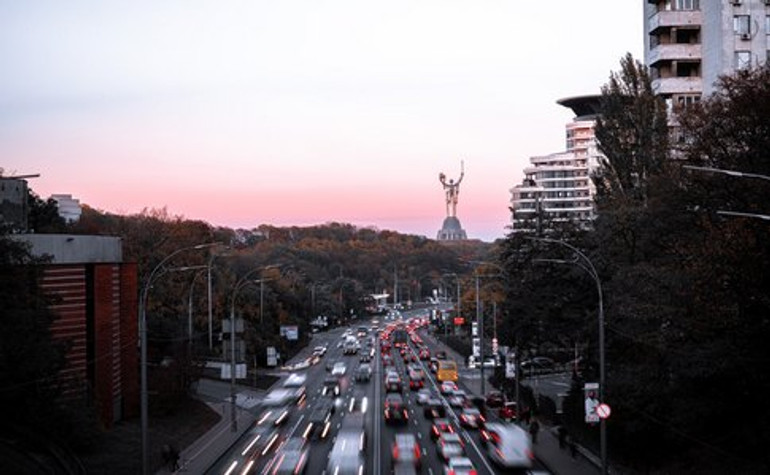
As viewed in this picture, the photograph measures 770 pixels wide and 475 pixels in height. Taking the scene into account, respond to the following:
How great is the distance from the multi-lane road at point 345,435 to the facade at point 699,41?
21720 millimetres

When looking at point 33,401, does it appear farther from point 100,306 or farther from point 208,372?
point 208,372

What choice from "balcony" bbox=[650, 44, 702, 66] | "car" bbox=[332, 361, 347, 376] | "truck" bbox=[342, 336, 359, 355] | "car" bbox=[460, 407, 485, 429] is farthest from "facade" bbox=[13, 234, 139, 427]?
"truck" bbox=[342, 336, 359, 355]

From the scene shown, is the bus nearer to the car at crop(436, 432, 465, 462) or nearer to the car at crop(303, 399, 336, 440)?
the car at crop(303, 399, 336, 440)

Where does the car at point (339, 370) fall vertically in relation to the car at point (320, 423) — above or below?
below

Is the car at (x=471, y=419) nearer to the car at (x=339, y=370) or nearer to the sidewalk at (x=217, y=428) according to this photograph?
the sidewalk at (x=217, y=428)

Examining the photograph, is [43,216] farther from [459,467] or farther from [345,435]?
[459,467]

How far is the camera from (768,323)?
27.4m

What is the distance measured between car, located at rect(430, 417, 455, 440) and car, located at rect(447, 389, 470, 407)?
648 centimetres

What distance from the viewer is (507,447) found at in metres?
39.9

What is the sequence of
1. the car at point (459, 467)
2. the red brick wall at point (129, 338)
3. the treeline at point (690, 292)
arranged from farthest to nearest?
the red brick wall at point (129, 338), the car at point (459, 467), the treeline at point (690, 292)

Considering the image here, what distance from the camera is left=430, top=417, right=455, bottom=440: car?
45.2m

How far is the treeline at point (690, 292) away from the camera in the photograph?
27.5 metres

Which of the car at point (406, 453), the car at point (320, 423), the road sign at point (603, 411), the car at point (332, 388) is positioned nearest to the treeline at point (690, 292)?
the road sign at point (603, 411)

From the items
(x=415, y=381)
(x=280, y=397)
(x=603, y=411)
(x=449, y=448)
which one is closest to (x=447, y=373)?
(x=415, y=381)
